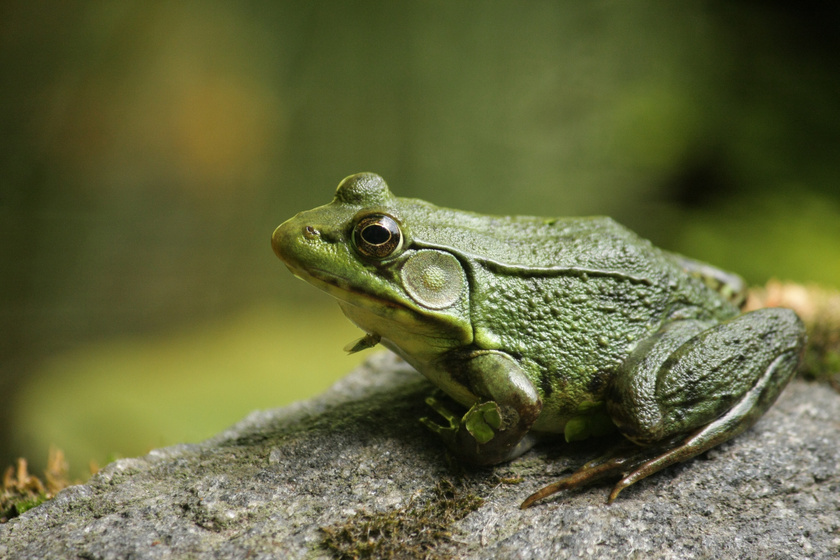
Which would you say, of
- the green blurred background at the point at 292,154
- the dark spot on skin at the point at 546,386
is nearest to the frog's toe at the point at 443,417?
the dark spot on skin at the point at 546,386

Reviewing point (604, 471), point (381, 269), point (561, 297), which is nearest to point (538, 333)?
point (561, 297)

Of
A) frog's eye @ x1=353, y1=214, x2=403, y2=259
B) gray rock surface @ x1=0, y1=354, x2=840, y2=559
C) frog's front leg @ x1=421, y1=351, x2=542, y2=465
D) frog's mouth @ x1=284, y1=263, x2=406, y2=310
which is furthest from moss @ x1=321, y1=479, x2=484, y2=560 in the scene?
frog's eye @ x1=353, y1=214, x2=403, y2=259

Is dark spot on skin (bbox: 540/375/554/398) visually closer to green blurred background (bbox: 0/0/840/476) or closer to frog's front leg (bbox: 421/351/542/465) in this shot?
frog's front leg (bbox: 421/351/542/465)

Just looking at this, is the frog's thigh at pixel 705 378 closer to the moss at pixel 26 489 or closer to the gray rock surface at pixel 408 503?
the gray rock surface at pixel 408 503

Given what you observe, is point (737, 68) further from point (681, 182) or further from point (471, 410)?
point (471, 410)

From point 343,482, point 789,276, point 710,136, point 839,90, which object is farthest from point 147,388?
point 839,90

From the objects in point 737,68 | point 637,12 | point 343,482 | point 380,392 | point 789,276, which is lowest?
point 343,482
